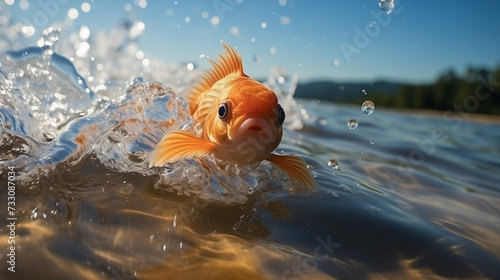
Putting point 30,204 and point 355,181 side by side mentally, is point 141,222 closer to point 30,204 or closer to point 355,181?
point 30,204

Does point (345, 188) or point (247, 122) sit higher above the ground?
point (247, 122)

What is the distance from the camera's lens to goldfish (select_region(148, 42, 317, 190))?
2.04m

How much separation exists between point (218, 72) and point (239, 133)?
2.76 feet

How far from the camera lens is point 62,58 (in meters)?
4.39

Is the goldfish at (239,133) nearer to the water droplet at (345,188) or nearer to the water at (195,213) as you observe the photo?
the water at (195,213)

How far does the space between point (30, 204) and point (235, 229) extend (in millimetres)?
968

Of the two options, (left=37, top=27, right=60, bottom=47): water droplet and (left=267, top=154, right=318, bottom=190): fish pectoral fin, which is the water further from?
(left=37, top=27, right=60, bottom=47): water droplet

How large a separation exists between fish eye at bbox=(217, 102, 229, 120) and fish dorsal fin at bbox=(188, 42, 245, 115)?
516 millimetres

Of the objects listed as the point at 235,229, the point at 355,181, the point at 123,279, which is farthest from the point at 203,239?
the point at 355,181

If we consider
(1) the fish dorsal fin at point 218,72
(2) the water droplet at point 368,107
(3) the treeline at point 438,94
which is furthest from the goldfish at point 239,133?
(3) the treeline at point 438,94

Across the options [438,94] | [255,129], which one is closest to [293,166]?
[255,129]

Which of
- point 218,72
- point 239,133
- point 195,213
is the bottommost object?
point 195,213

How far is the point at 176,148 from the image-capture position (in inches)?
84.9

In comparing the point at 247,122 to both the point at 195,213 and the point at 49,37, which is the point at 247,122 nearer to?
the point at 195,213
